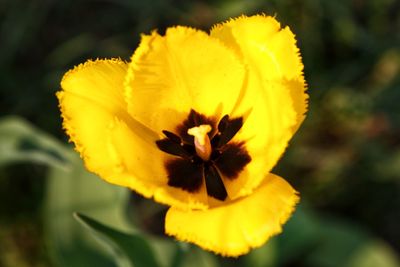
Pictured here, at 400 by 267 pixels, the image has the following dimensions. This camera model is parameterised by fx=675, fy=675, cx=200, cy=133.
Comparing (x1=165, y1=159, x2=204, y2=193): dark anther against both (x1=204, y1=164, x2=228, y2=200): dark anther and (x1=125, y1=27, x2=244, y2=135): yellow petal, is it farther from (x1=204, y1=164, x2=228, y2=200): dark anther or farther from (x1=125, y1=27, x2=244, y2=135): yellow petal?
(x1=125, y1=27, x2=244, y2=135): yellow petal

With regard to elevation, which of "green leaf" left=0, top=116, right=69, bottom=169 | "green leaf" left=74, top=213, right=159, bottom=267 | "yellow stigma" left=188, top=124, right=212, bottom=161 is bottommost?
"green leaf" left=74, top=213, right=159, bottom=267

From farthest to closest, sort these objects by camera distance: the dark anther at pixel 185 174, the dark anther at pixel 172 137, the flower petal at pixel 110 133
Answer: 1. the dark anther at pixel 172 137
2. the dark anther at pixel 185 174
3. the flower petal at pixel 110 133

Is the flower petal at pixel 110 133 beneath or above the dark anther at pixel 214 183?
above

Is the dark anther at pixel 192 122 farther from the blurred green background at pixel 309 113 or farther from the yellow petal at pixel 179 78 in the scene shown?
the blurred green background at pixel 309 113

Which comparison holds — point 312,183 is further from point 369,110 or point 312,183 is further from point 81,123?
point 81,123

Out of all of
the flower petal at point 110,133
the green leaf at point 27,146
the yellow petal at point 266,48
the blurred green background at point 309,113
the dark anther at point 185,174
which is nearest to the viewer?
the flower petal at point 110,133

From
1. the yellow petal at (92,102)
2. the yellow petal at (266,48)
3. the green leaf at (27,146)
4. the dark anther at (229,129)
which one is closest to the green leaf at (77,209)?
the green leaf at (27,146)

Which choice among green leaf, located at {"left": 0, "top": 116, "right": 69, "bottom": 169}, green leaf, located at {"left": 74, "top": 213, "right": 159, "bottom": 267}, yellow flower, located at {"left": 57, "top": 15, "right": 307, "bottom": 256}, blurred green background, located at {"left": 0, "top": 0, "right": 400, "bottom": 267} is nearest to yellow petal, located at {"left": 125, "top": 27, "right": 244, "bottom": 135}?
yellow flower, located at {"left": 57, "top": 15, "right": 307, "bottom": 256}
